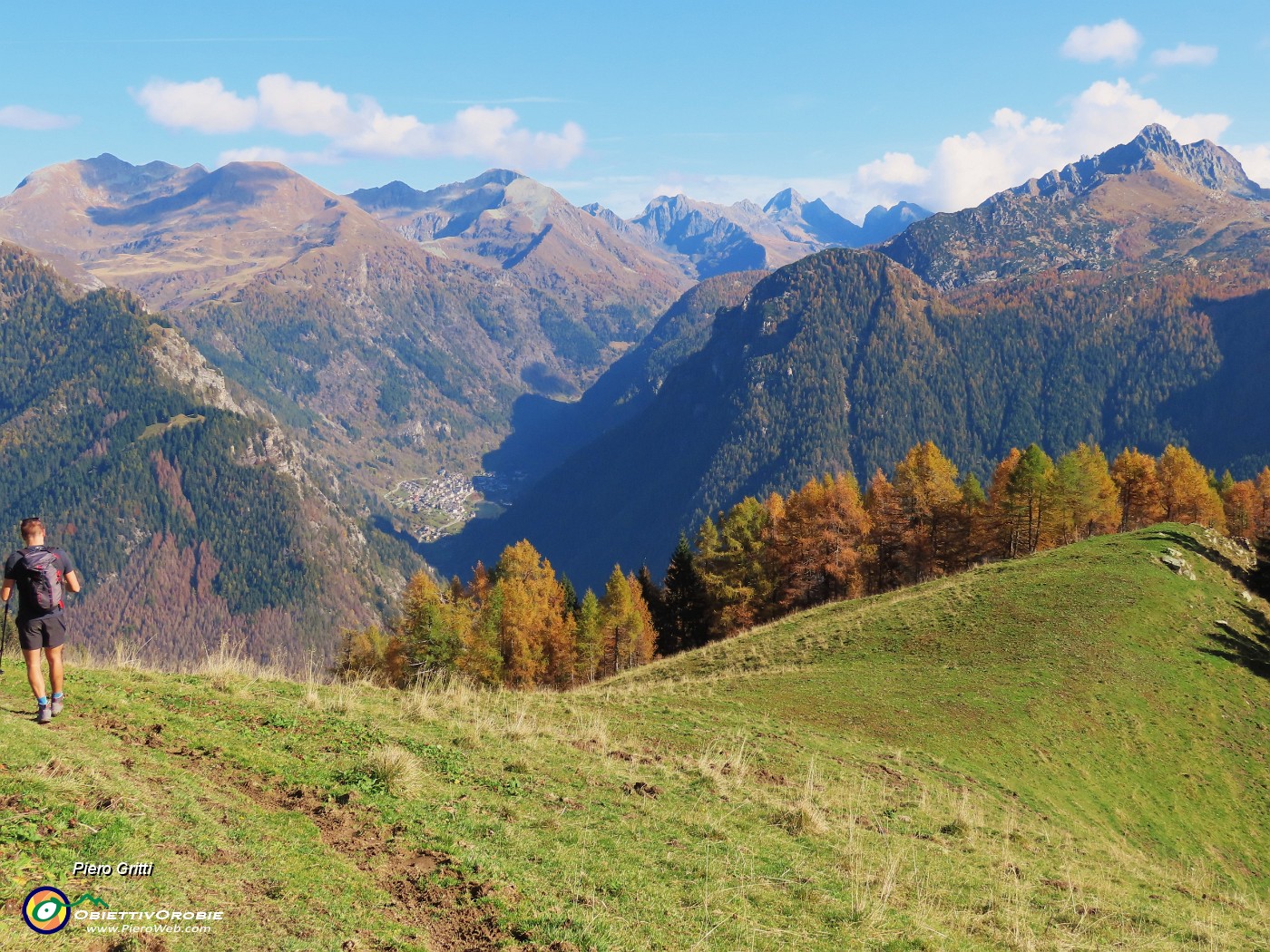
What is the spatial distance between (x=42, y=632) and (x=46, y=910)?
7904 mm

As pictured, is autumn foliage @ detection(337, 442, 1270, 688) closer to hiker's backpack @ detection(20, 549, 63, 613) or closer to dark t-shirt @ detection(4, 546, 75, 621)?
hiker's backpack @ detection(20, 549, 63, 613)

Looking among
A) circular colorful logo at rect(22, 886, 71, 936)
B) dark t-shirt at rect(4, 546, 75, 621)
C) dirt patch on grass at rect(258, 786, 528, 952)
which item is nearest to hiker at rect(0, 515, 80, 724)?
dark t-shirt at rect(4, 546, 75, 621)

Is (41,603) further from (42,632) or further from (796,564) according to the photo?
(796,564)

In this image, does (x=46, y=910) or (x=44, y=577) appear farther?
(x=44, y=577)

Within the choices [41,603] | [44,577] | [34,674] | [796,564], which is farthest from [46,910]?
[796,564]

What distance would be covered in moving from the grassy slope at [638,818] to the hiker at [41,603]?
81 centimetres

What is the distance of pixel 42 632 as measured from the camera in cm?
1364

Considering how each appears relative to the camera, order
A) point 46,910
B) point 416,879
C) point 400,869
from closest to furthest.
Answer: point 46,910 → point 416,879 → point 400,869

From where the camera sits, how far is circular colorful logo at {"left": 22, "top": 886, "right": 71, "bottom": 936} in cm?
746

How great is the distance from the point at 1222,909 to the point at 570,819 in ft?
50.6

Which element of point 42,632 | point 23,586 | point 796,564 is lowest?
point 796,564

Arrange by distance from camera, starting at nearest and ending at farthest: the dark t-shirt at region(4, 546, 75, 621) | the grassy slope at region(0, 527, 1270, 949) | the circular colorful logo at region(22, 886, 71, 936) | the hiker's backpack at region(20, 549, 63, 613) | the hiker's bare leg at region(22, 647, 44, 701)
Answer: the circular colorful logo at region(22, 886, 71, 936)
the grassy slope at region(0, 527, 1270, 949)
the hiker's bare leg at region(22, 647, 44, 701)
the dark t-shirt at region(4, 546, 75, 621)
the hiker's backpack at region(20, 549, 63, 613)

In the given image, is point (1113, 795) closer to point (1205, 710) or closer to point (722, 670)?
point (1205, 710)

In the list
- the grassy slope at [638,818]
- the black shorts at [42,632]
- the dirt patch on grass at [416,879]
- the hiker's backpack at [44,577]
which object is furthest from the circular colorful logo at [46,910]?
the hiker's backpack at [44,577]
